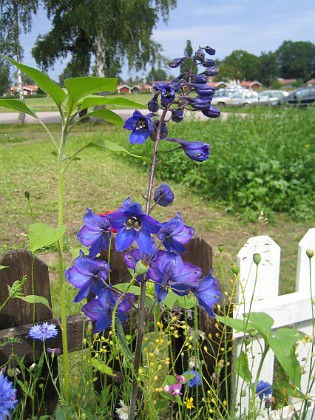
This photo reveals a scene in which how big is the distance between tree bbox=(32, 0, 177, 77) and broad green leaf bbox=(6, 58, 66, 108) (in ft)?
57.3

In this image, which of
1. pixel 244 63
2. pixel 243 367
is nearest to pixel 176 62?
pixel 243 367

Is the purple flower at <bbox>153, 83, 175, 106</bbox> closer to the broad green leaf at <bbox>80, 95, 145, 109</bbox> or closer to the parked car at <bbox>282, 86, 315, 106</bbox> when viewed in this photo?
the broad green leaf at <bbox>80, 95, 145, 109</bbox>

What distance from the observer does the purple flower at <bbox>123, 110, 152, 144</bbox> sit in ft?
3.10

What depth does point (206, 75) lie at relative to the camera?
1058 millimetres

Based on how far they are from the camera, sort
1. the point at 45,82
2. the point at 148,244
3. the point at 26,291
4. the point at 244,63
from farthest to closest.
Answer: the point at 244,63, the point at 26,291, the point at 45,82, the point at 148,244

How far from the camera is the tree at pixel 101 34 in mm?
18203

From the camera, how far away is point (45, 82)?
98 cm

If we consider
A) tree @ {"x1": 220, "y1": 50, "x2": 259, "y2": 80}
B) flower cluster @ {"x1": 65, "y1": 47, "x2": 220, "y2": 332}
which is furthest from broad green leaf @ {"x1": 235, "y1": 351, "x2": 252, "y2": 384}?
tree @ {"x1": 220, "y1": 50, "x2": 259, "y2": 80}

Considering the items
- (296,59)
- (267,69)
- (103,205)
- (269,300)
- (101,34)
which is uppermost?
(296,59)

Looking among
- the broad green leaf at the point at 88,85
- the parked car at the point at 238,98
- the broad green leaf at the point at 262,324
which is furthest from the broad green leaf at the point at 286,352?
the parked car at the point at 238,98

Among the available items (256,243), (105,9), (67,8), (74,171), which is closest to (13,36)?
(67,8)

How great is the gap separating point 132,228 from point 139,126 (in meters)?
0.21

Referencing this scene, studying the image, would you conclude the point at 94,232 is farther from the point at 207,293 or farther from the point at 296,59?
the point at 296,59

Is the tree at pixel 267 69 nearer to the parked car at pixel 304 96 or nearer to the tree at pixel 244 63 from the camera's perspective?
the tree at pixel 244 63
